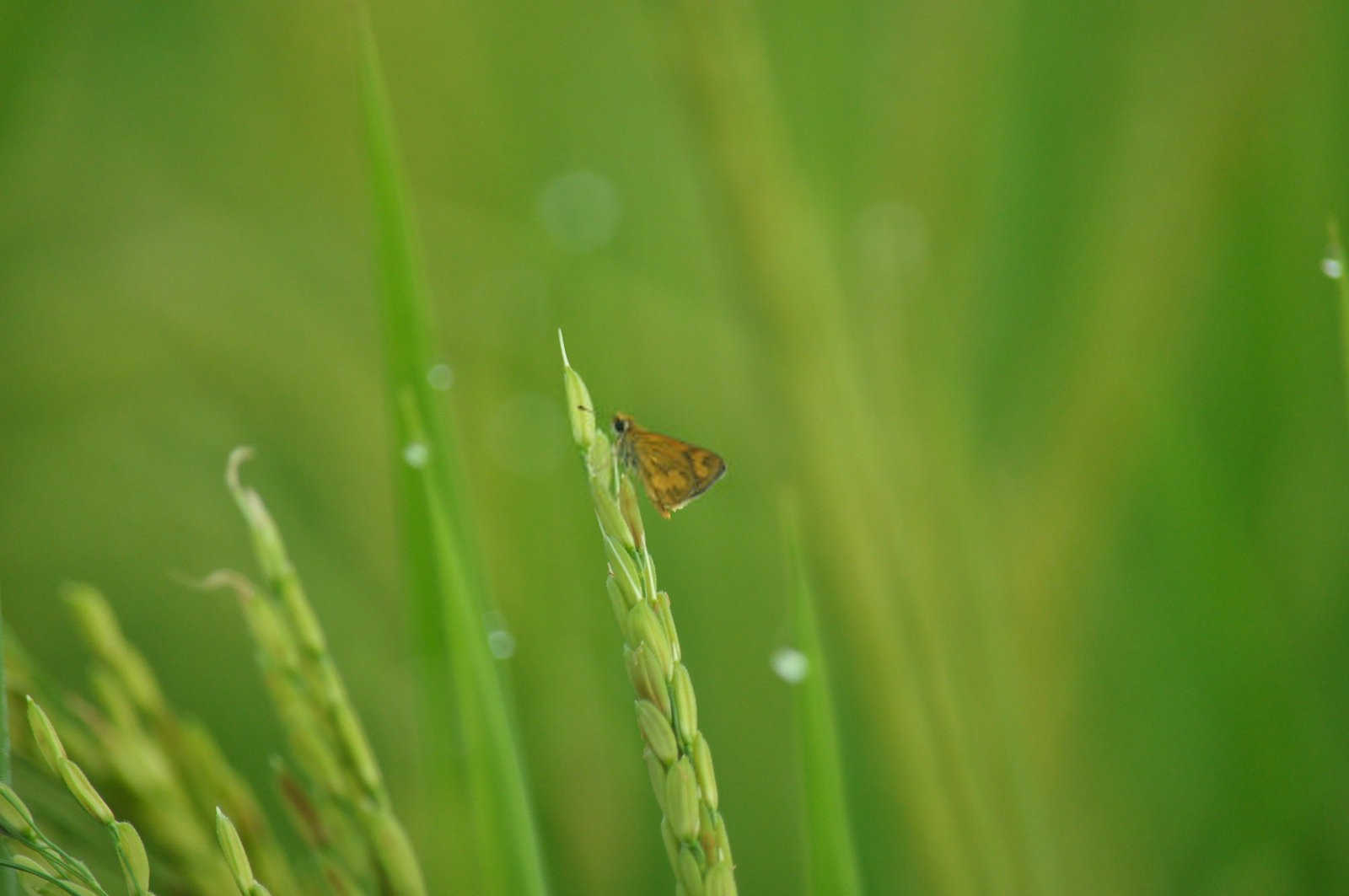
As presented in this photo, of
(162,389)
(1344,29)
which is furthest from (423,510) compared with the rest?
(1344,29)

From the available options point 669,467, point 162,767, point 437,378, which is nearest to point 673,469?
point 669,467

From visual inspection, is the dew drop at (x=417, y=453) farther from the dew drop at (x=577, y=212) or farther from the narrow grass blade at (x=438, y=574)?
the dew drop at (x=577, y=212)

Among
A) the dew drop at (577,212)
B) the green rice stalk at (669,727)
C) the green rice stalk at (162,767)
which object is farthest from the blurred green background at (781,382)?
the green rice stalk at (669,727)

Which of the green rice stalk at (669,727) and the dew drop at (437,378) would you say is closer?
the green rice stalk at (669,727)

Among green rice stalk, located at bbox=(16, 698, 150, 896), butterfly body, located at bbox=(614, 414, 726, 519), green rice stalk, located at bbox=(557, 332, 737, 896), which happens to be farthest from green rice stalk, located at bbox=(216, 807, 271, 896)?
butterfly body, located at bbox=(614, 414, 726, 519)

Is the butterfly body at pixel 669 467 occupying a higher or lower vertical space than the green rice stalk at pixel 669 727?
higher
